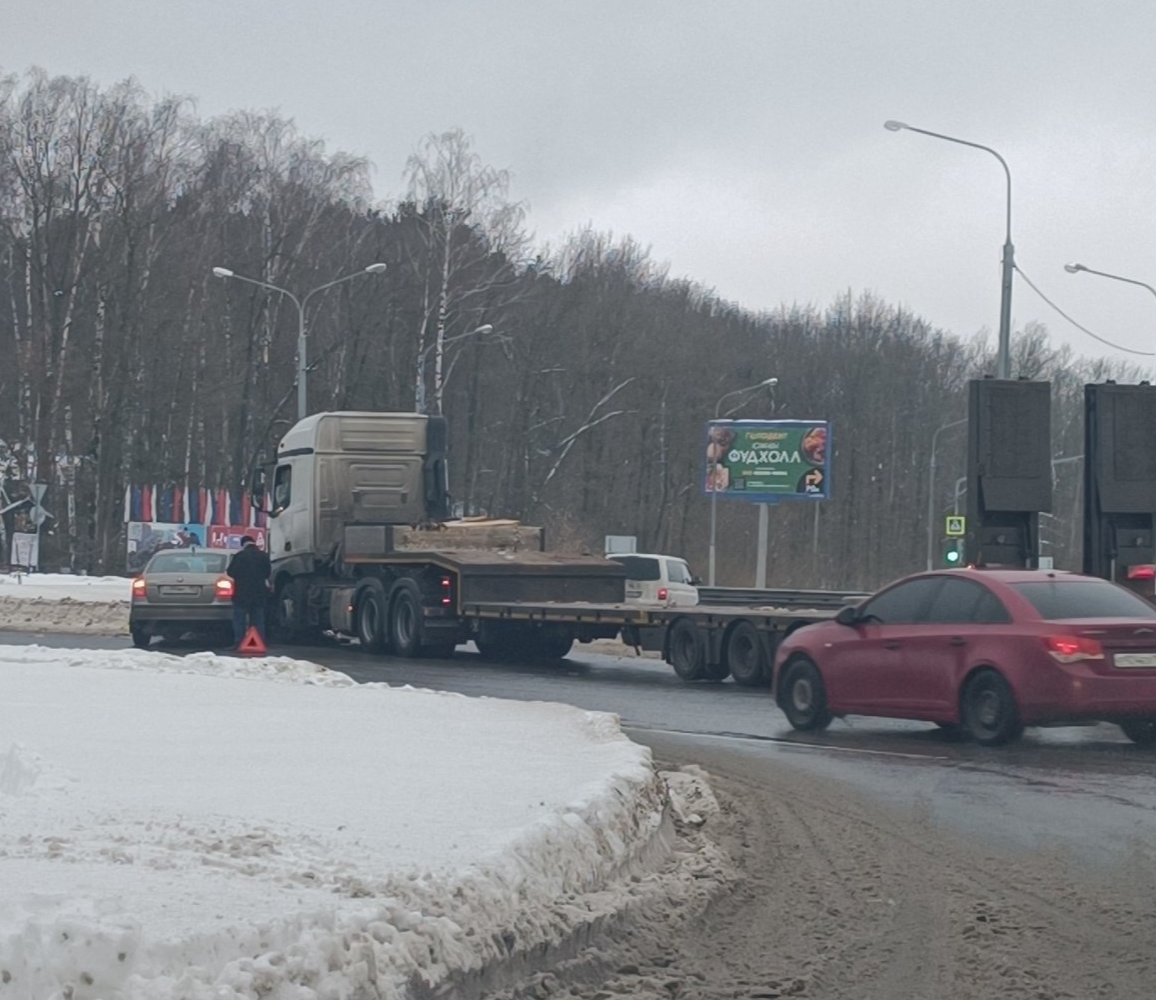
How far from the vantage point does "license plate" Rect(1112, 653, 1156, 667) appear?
13570 millimetres

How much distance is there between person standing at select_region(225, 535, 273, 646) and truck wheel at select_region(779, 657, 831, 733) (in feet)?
36.9

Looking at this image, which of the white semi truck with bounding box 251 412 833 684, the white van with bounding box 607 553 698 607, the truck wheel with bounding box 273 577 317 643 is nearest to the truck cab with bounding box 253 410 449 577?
the white semi truck with bounding box 251 412 833 684

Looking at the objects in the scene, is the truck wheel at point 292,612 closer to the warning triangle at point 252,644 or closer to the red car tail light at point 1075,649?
the warning triangle at point 252,644

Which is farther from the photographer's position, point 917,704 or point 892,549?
point 892,549

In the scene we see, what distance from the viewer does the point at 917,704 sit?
14711 millimetres

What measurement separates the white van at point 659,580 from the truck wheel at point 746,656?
1585 centimetres

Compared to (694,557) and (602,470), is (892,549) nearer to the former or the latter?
(694,557)

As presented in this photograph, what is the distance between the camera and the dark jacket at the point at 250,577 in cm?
2586

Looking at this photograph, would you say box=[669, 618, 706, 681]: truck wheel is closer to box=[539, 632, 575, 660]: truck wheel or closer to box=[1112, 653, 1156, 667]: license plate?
box=[539, 632, 575, 660]: truck wheel

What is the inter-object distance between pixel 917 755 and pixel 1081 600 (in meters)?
1.89

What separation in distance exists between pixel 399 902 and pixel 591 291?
230ft

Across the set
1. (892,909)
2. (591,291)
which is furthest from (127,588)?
(892,909)

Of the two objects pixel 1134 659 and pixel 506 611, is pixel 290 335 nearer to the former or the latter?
pixel 506 611

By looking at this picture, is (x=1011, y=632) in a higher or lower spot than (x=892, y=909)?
higher
